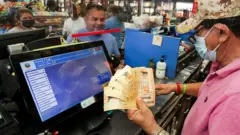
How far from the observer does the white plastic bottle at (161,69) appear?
184cm

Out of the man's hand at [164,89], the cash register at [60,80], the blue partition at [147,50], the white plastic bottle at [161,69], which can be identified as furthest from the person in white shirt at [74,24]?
the cash register at [60,80]

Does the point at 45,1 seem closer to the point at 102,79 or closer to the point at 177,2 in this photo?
the point at 102,79

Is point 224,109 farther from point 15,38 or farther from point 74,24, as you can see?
point 74,24

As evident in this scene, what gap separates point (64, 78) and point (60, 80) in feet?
0.08

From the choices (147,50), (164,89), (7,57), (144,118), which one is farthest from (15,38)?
(147,50)

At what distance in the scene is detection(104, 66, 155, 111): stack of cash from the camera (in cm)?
89

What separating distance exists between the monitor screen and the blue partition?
910 mm

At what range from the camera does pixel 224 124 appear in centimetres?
62

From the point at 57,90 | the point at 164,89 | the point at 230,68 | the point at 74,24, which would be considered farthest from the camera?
the point at 74,24

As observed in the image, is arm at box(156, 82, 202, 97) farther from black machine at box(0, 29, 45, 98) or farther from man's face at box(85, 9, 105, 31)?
man's face at box(85, 9, 105, 31)

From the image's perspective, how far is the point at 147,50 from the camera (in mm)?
1970

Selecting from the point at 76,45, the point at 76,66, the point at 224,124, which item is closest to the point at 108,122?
the point at 76,66

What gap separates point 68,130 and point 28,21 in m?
2.51

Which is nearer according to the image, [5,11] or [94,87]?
[94,87]
